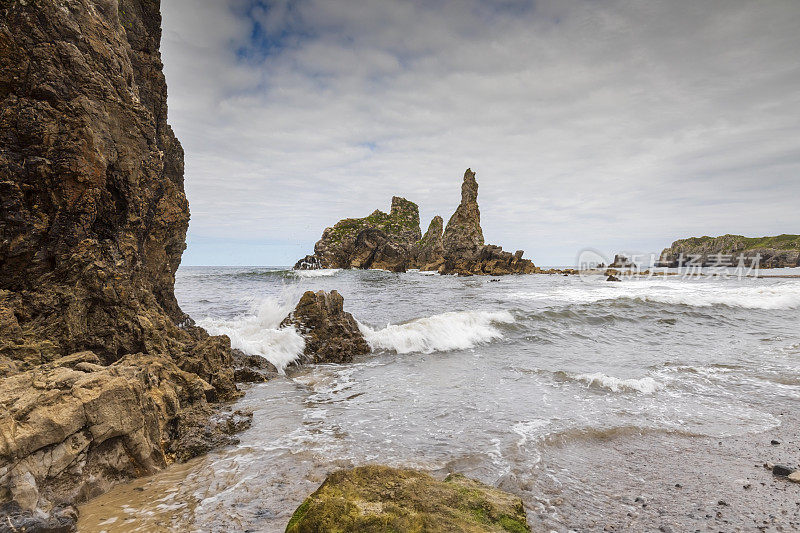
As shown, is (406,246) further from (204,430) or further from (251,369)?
(204,430)

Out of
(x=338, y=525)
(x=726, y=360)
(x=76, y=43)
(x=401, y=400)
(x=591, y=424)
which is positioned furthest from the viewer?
(x=726, y=360)

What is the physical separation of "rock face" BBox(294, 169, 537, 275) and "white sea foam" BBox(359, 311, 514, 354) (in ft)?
187

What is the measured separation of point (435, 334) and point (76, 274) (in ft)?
32.6

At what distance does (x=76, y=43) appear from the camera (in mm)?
5012

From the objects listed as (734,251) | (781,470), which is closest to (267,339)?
(781,470)

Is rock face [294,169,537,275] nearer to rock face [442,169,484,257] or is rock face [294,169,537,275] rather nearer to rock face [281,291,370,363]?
rock face [442,169,484,257]

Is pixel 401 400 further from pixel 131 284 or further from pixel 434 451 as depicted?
pixel 131 284

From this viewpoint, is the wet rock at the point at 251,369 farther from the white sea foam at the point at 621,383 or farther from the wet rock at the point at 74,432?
the white sea foam at the point at 621,383

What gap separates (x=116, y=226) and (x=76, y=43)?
244 centimetres

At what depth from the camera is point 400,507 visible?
279 centimetres

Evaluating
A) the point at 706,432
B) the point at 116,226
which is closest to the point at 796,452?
the point at 706,432

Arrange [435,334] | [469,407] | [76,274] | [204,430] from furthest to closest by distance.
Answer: [435,334] → [469,407] → [204,430] → [76,274]

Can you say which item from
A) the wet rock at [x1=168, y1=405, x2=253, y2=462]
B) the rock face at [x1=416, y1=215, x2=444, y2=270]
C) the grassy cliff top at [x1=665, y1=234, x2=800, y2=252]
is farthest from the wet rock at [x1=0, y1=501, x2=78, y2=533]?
the grassy cliff top at [x1=665, y1=234, x2=800, y2=252]

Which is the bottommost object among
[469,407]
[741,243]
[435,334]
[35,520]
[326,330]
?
[469,407]
